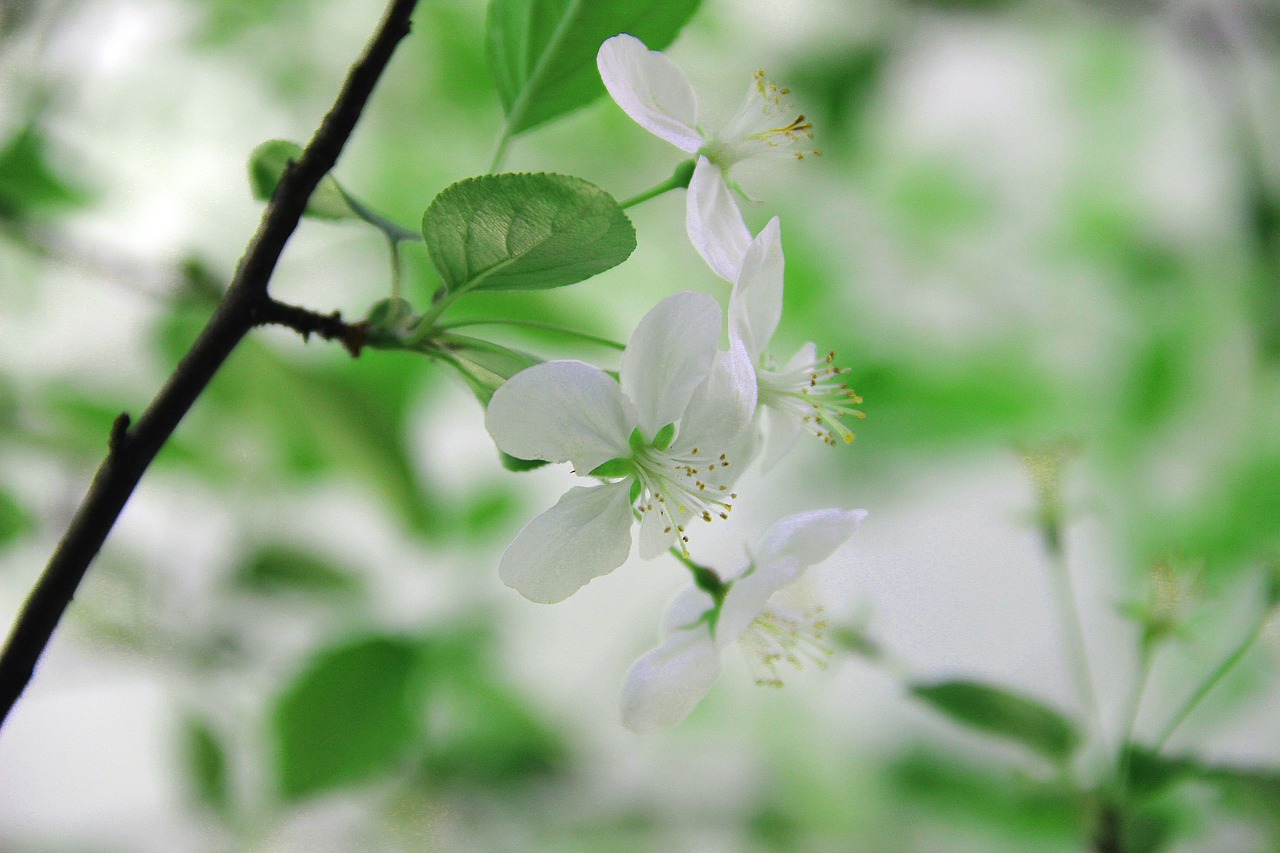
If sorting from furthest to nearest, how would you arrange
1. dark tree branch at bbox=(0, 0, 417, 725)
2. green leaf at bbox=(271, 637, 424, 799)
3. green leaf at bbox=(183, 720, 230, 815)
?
green leaf at bbox=(183, 720, 230, 815), green leaf at bbox=(271, 637, 424, 799), dark tree branch at bbox=(0, 0, 417, 725)

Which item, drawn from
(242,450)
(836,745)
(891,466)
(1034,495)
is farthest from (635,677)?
(836,745)

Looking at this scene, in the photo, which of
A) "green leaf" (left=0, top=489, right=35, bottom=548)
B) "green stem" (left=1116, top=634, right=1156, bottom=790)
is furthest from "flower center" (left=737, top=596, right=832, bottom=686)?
"green leaf" (left=0, top=489, right=35, bottom=548)

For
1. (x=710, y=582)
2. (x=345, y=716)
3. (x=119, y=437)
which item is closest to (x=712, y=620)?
(x=710, y=582)

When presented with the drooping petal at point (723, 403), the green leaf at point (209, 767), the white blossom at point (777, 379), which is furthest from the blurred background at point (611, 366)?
the drooping petal at point (723, 403)

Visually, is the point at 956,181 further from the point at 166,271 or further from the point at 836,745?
the point at 166,271

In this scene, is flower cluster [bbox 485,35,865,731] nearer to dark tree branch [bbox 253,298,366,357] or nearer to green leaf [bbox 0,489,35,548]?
dark tree branch [bbox 253,298,366,357]

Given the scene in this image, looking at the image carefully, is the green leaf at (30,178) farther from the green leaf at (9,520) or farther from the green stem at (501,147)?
the green stem at (501,147)

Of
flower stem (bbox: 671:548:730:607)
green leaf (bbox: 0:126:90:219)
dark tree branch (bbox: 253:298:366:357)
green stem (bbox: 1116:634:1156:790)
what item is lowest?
green stem (bbox: 1116:634:1156:790)
